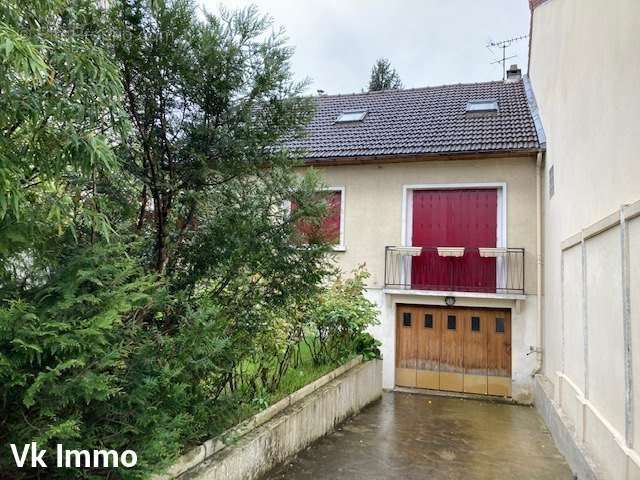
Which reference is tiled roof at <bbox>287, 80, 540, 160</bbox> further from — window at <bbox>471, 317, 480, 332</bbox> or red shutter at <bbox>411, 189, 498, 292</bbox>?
window at <bbox>471, 317, 480, 332</bbox>

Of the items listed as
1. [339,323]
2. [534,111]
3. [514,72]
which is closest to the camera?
[339,323]

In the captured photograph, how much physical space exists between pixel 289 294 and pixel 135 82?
2.50m

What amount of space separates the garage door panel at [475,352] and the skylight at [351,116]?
6.14 meters

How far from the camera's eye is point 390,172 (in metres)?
10.6

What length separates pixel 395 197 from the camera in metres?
10.5

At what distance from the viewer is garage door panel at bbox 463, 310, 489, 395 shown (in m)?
9.84

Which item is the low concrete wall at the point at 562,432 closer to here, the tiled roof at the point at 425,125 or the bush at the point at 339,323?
the bush at the point at 339,323

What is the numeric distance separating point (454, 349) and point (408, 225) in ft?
9.76

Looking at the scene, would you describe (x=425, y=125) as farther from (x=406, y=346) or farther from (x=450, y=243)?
(x=406, y=346)

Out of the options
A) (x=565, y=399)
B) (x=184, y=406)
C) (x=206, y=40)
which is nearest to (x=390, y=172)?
(x=565, y=399)

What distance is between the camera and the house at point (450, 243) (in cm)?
958

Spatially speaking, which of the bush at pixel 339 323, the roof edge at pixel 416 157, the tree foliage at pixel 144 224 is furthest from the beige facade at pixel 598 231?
the bush at pixel 339 323

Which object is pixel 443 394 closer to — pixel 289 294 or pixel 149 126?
pixel 289 294

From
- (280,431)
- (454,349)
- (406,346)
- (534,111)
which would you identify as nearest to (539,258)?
(454,349)
